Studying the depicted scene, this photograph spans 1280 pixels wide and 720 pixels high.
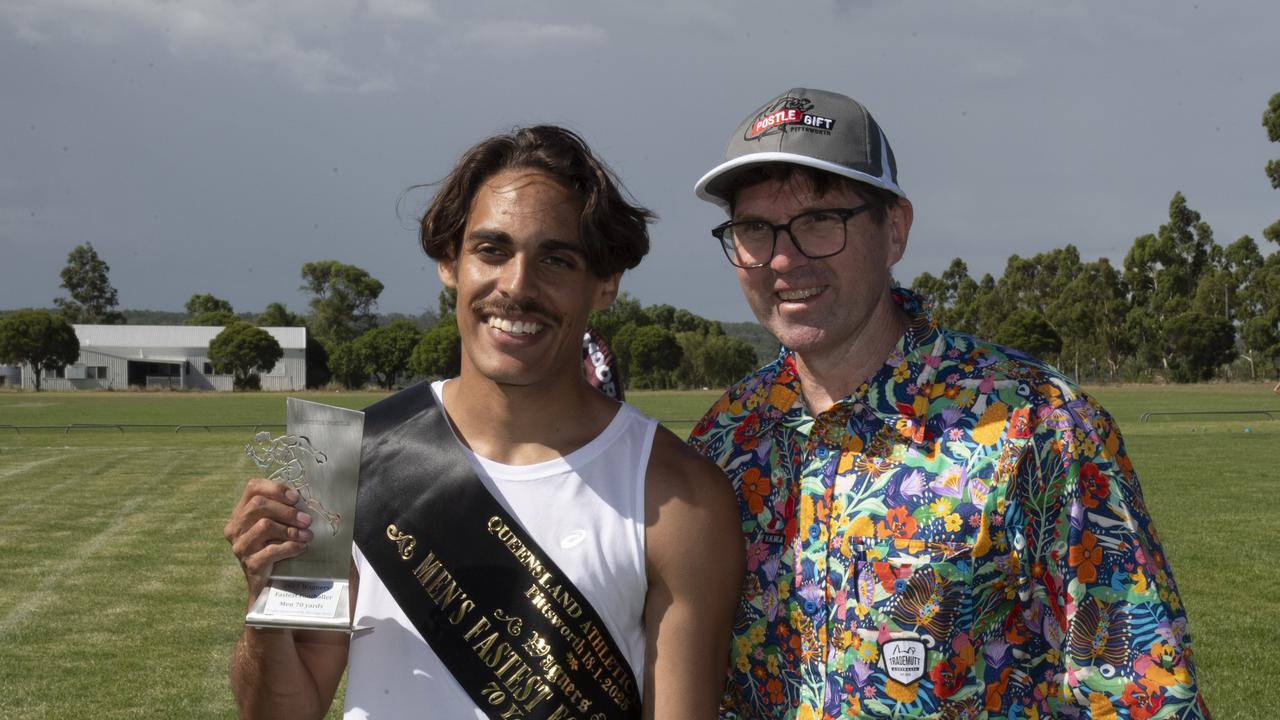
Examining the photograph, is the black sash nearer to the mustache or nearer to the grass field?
the mustache

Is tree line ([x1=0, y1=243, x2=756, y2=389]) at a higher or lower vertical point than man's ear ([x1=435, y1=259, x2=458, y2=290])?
lower

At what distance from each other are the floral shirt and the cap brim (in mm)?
473

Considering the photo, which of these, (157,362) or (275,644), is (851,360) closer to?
(275,644)

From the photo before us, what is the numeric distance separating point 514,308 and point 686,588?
2.70 feet

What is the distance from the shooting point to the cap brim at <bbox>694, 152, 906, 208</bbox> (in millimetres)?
2984

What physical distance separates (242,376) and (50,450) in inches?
3595

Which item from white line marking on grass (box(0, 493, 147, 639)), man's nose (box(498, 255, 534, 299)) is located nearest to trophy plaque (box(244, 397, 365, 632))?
man's nose (box(498, 255, 534, 299))

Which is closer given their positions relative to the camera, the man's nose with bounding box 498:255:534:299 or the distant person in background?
the man's nose with bounding box 498:255:534:299

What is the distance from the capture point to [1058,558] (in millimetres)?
2762

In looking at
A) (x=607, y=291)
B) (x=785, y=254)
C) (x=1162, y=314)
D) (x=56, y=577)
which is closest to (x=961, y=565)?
(x=785, y=254)

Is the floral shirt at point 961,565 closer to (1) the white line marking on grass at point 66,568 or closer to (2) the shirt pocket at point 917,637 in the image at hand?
(2) the shirt pocket at point 917,637

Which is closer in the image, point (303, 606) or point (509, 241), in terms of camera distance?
point (303, 606)

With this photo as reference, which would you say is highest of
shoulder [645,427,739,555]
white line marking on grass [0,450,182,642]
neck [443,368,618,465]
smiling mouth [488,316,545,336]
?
smiling mouth [488,316,545,336]

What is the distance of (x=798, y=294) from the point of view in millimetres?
3162
